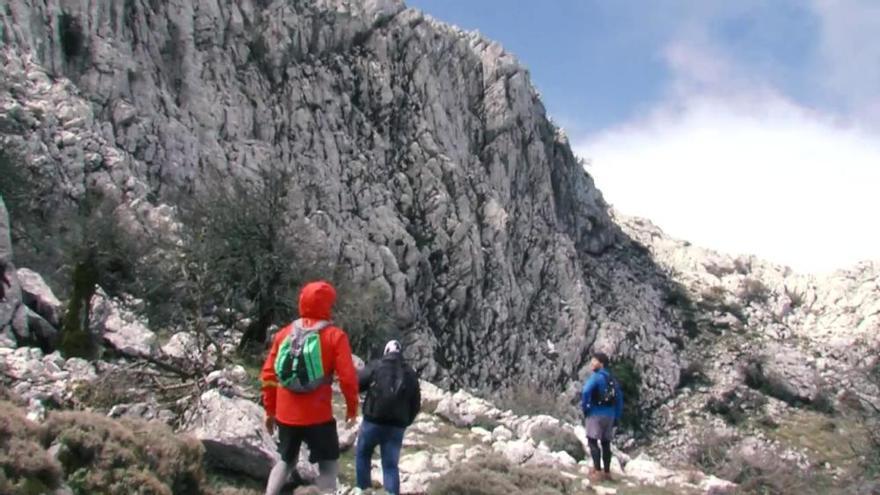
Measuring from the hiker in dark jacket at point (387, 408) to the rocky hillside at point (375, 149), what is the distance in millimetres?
14162

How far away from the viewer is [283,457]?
6.76 m

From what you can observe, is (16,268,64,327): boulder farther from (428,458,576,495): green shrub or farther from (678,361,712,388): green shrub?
(678,361,712,388): green shrub

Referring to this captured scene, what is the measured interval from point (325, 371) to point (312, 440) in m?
0.57

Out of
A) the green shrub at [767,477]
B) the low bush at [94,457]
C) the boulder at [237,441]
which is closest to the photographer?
the low bush at [94,457]

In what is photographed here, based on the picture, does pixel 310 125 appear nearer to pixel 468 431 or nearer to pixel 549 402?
pixel 549 402

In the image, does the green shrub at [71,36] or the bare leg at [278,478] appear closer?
the bare leg at [278,478]

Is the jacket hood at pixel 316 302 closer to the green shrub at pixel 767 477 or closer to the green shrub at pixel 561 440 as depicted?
the green shrub at pixel 767 477

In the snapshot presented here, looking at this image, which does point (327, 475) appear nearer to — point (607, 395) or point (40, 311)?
point (607, 395)

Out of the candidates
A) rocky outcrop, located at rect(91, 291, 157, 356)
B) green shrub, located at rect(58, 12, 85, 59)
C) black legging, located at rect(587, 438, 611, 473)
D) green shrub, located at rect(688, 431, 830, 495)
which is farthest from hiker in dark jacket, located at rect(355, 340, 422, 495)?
green shrub, located at rect(58, 12, 85, 59)

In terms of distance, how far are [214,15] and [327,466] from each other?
2978 cm

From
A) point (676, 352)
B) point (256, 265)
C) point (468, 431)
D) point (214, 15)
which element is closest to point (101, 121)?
point (214, 15)

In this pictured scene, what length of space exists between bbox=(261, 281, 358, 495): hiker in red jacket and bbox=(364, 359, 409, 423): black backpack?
0.55 m

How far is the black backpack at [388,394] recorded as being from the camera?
7371mm

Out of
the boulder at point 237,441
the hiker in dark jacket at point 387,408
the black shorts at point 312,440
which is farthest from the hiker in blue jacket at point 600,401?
the black shorts at point 312,440
